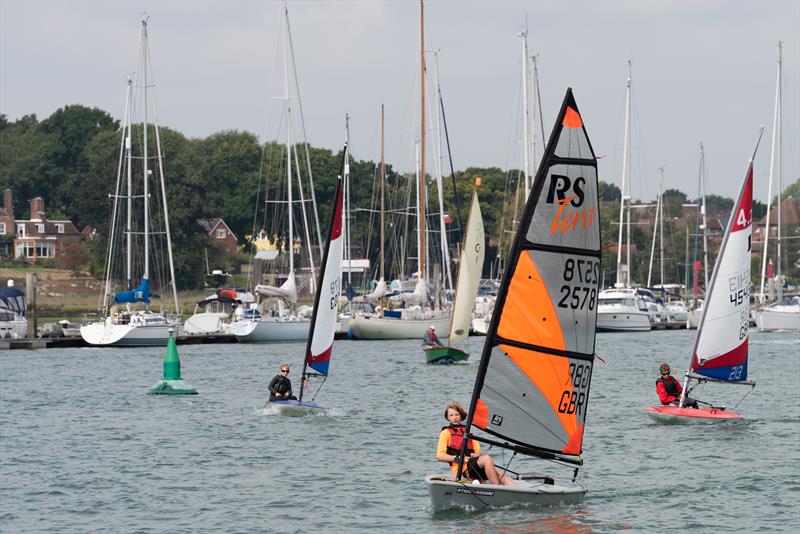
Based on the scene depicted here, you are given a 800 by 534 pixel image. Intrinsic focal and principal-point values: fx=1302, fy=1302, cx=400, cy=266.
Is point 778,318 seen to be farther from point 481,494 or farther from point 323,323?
point 481,494

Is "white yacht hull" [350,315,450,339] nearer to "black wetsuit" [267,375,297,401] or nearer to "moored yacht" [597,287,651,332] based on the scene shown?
"moored yacht" [597,287,651,332]

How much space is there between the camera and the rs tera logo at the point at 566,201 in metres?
16.9

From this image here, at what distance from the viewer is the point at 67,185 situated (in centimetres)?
12656

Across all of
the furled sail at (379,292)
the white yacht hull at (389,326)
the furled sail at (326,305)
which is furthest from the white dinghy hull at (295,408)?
the furled sail at (379,292)

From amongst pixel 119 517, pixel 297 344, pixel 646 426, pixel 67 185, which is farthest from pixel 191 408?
pixel 67 185

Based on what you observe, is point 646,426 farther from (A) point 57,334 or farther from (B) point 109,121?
(B) point 109,121

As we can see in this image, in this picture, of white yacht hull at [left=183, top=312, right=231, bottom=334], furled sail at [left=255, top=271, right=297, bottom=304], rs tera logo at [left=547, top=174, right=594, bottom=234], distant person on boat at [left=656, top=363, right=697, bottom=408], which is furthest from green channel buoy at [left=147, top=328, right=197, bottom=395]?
white yacht hull at [left=183, top=312, right=231, bottom=334]

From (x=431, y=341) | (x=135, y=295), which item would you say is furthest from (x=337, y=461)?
(x=135, y=295)

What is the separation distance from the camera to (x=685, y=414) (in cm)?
2750

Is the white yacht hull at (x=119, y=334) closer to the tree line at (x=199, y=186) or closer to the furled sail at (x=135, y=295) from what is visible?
the furled sail at (x=135, y=295)

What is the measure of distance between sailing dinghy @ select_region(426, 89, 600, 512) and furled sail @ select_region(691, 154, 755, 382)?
11298 millimetres

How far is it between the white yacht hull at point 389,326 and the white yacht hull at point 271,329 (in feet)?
11.3

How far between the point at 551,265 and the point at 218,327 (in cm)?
4942

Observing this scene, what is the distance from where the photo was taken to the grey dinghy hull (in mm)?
17219
